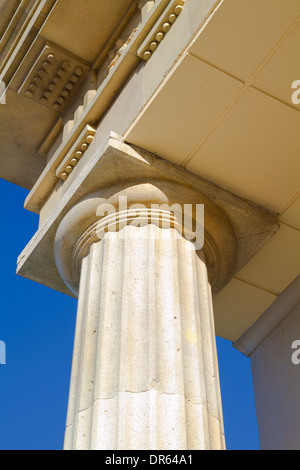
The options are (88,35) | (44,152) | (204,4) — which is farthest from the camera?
(44,152)

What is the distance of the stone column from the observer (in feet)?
22.0

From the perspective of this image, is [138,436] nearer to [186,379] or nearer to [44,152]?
[186,379]

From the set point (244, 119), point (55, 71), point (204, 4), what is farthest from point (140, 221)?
point (55, 71)

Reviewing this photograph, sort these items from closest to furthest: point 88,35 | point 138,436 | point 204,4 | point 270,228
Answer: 1. point 138,436
2. point 204,4
3. point 270,228
4. point 88,35

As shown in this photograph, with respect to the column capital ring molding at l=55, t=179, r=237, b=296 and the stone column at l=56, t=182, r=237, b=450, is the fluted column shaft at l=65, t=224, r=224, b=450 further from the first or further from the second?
the column capital ring molding at l=55, t=179, r=237, b=296

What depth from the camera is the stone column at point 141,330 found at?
6715 millimetres

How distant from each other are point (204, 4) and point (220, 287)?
3659 mm

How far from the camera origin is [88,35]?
1109 cm

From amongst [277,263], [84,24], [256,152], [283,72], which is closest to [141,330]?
[256,152]

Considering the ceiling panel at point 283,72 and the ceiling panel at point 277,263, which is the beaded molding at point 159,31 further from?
the ceiling panel at point 277,263

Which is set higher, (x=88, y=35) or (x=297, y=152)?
(x=88, y=35)

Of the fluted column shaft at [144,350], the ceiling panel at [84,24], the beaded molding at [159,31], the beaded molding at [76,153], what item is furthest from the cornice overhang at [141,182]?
the ceiling panel at [84,24]

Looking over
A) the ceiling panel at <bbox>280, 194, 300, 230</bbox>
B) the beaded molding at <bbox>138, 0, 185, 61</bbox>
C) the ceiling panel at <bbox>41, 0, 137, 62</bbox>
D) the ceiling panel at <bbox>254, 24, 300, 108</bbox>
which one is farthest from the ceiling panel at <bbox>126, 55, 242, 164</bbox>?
the ceiling panel at <bbox>41, 0, 137, 62</bbox>

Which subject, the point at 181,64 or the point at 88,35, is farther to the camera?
the point at 88,35
